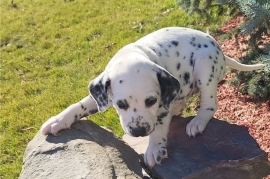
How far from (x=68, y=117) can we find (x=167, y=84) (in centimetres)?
Result: 111

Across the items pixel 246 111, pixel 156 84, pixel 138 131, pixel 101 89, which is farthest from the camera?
pixel 246 111

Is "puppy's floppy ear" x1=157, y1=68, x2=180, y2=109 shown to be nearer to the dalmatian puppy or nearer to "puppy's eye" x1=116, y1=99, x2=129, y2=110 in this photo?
the dalmatian puppy

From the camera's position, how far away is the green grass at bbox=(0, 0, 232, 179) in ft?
21.5

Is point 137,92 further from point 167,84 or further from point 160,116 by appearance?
point 160,116

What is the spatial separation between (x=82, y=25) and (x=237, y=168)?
19.6 feet

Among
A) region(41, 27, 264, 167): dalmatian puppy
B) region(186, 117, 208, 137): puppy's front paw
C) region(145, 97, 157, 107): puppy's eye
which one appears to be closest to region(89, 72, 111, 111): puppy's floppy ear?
region(41, 27, 264, 167): dalmatian puppy

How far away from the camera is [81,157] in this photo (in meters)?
4.02

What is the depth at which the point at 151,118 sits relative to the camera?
3.86 m

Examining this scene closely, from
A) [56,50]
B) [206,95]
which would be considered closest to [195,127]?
[206,95]

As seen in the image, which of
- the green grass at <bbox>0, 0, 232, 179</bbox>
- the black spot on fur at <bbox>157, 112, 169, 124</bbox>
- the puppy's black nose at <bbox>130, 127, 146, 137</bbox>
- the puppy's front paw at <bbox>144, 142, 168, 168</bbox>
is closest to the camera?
the puppy's black nose at <bbox>130, 127, 146, 137</bbox>

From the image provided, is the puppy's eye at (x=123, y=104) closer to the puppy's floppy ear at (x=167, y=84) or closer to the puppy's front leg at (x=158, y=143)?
the puppy's floppy ear at (x=167, y=84)

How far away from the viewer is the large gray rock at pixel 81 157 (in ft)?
12.7

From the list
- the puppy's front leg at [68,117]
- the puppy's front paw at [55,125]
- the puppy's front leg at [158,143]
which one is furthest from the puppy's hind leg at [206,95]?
the puppy's front paw at [55,125]

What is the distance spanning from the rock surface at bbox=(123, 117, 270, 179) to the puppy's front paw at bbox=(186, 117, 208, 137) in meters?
0.05
